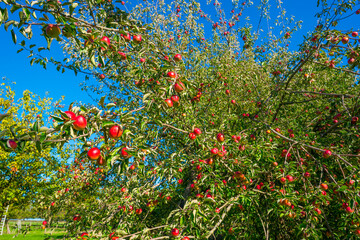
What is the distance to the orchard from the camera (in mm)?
1936

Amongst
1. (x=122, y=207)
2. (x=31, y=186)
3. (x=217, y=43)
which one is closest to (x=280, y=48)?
(x=217, y=43)

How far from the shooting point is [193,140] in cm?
354

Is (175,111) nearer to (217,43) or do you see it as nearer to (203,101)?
(203,101)

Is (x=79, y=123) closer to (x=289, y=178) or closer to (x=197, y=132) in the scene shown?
(x=197, y=132)

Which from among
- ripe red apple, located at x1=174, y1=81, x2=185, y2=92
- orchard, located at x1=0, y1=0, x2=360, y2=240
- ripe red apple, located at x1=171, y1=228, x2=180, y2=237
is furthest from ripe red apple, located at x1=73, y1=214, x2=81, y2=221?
ripe red apple, located at x1=174, y1=81, x2=185, y2=92

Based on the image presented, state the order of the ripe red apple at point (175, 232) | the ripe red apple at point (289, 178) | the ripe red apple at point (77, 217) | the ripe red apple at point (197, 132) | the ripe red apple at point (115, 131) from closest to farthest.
Result: the ripe red apple at point (115, 131) < the ripe red apple at point (175, 232) < the ripe red apple at point (197, 132) < the ripe red apple at point (289, 178) < the ripe red apple at point (77, 217)

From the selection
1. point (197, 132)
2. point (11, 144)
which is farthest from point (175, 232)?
point (11, 144)

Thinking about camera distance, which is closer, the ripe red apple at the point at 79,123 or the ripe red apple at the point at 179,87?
the ripe red apple at the point at 79,123

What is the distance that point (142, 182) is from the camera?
5082mm

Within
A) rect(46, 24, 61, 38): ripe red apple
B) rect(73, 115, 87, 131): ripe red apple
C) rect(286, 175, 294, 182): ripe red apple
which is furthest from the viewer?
rect(286, 175, 294, 182): ripe red apple

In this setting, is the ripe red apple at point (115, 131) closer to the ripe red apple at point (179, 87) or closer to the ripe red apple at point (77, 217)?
the ripe red apple at point (179, 87)

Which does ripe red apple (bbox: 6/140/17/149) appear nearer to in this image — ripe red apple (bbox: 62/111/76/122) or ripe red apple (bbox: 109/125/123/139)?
ripe red apple (bbox: 62/111/76/122)

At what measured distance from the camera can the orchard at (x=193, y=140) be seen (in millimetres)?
1936

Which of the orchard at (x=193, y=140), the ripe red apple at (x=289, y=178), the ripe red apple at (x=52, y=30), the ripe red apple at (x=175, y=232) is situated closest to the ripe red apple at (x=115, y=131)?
the orchard at (x=193, y=140)
